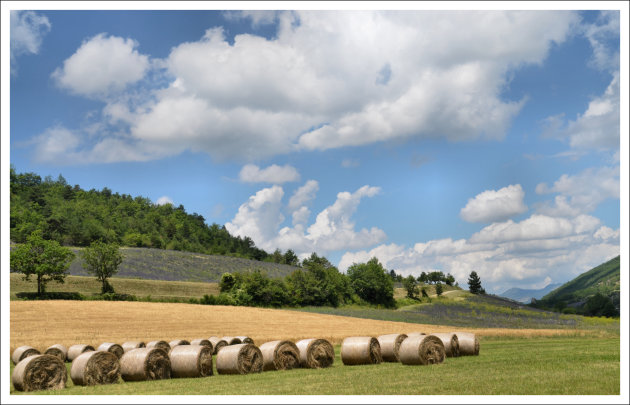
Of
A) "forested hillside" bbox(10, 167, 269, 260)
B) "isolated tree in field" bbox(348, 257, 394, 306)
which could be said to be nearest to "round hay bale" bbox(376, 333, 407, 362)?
"isolated tree in field" bbox(348, 257, 394, 306)

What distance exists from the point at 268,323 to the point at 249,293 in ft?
91.3

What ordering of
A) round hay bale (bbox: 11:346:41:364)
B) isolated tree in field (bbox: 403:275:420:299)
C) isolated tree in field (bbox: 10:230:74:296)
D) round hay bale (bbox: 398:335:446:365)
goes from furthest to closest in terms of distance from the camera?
isolated tree in field (bbox: 403:275:420:299) < isolated tree in field (bbox: 10:230:74:296) < round hay bale (bbox: 11:346:41:364) < round hay bale (bbox: 398:335:446:365)

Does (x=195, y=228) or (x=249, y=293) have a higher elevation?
(x=195, y=228)

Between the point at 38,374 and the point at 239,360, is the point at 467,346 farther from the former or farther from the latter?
the point at 38,374

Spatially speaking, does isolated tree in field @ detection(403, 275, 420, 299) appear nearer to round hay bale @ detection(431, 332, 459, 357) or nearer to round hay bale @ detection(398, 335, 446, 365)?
round hay bale @ detection(431, 332, 459, 357)

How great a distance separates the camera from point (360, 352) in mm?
21797

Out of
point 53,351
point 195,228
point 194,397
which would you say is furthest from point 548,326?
point 195,228

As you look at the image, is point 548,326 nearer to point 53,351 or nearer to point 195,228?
point 53,351

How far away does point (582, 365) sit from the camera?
A: 728 inches

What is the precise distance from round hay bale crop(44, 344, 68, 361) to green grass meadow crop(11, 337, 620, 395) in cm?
843

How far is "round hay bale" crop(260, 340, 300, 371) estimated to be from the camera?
2077 centimetres

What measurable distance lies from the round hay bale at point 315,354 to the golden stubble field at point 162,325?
47.1ft

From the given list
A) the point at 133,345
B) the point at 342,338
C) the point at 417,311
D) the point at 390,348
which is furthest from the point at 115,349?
the point at 417,311

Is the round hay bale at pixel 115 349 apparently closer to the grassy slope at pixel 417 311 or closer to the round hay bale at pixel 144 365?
the round hay bale at pixel 144 365
